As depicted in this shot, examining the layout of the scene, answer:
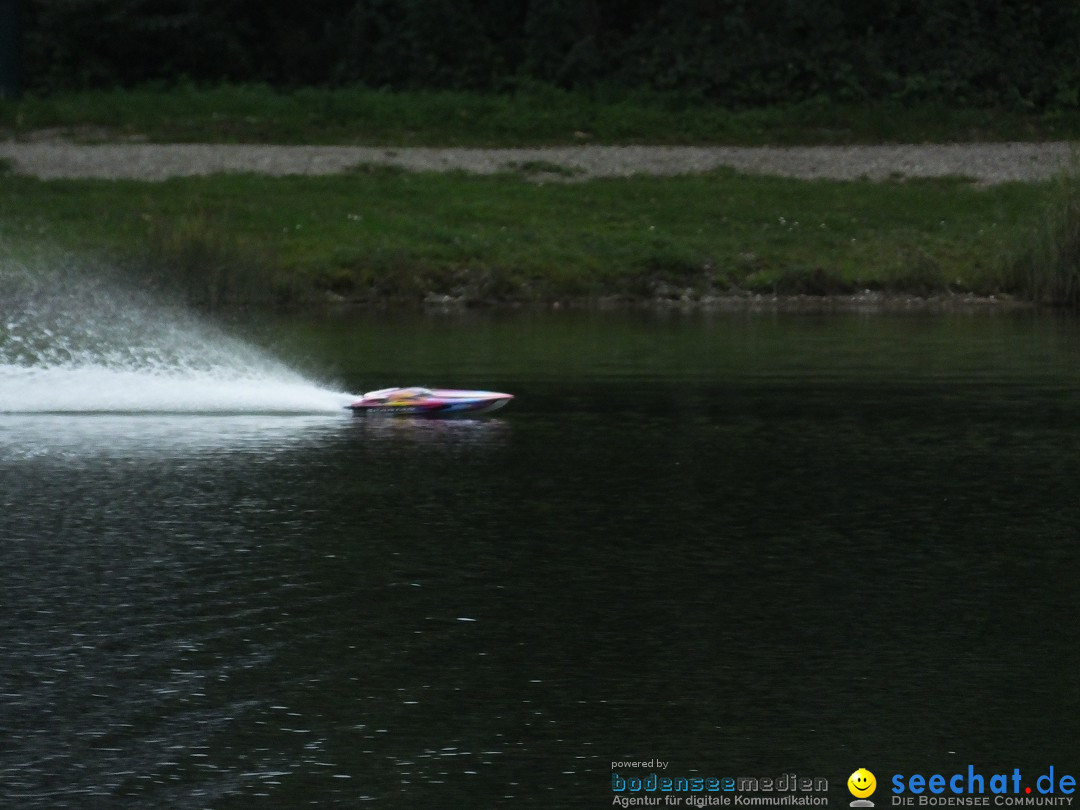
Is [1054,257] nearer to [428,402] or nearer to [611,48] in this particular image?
[428,402]

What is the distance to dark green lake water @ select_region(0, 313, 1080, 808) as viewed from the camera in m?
Result: 8.30

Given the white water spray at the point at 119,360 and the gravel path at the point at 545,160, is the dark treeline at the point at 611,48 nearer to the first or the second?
the gravel path at the point at 545,160

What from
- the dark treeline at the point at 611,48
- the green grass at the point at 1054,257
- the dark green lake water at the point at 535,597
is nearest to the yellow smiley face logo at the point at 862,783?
the dark green lake water at the point at 535,597

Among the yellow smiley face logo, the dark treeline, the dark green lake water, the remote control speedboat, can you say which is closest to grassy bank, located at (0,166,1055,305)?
the dark treeline

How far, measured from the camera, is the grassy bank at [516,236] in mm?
30938

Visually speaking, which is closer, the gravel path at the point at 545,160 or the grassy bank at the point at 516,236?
the grassy bank at the point at 516,236

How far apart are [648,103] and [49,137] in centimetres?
1220

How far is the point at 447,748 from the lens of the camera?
329 inches

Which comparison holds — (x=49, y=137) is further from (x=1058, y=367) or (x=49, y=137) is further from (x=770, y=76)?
(x=1058, y=367)

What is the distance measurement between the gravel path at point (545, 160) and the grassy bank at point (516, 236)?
1.12m

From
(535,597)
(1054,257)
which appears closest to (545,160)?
(1054,257)

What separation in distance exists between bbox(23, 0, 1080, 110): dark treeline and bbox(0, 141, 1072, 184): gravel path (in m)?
4.41

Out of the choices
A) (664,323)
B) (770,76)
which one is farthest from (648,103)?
(664,323)

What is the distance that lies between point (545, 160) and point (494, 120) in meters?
3.84
